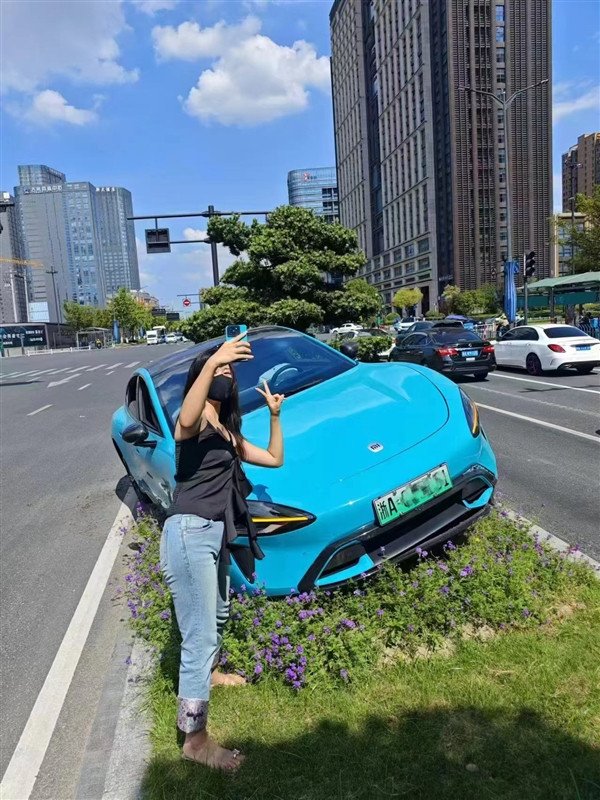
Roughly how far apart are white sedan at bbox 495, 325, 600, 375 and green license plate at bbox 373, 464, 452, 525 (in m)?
13.3

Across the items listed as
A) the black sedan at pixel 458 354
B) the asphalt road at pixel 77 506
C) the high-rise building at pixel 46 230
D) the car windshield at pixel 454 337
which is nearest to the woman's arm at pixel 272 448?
the asphalt road at pixel 77 506

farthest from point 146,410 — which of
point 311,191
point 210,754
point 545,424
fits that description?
point 311,191

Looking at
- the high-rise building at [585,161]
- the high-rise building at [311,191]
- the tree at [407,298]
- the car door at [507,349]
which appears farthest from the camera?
the tree at [407,298]

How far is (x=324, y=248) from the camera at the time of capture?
565 inches

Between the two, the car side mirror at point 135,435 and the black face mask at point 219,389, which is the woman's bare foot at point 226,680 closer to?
the black face mask at point 219,389

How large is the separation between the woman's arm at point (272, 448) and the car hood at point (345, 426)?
1.20 ft

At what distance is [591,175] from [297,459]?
86.9 metres

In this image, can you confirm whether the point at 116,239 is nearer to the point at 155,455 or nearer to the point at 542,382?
the point at 542,382

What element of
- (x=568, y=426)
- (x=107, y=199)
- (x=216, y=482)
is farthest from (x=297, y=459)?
(x=107, y=199)

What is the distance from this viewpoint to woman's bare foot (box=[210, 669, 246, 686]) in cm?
289

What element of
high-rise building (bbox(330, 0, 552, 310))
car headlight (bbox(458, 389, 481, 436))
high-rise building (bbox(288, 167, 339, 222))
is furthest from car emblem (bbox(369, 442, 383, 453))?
high-rise building (bbox(330, 0, 552, 310))

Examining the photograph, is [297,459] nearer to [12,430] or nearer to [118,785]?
[118,785]

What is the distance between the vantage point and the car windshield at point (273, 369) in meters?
4.41

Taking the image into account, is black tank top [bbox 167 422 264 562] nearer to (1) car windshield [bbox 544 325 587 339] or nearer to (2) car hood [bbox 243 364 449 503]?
(2) car hood [bbox 243 364 449 503]
